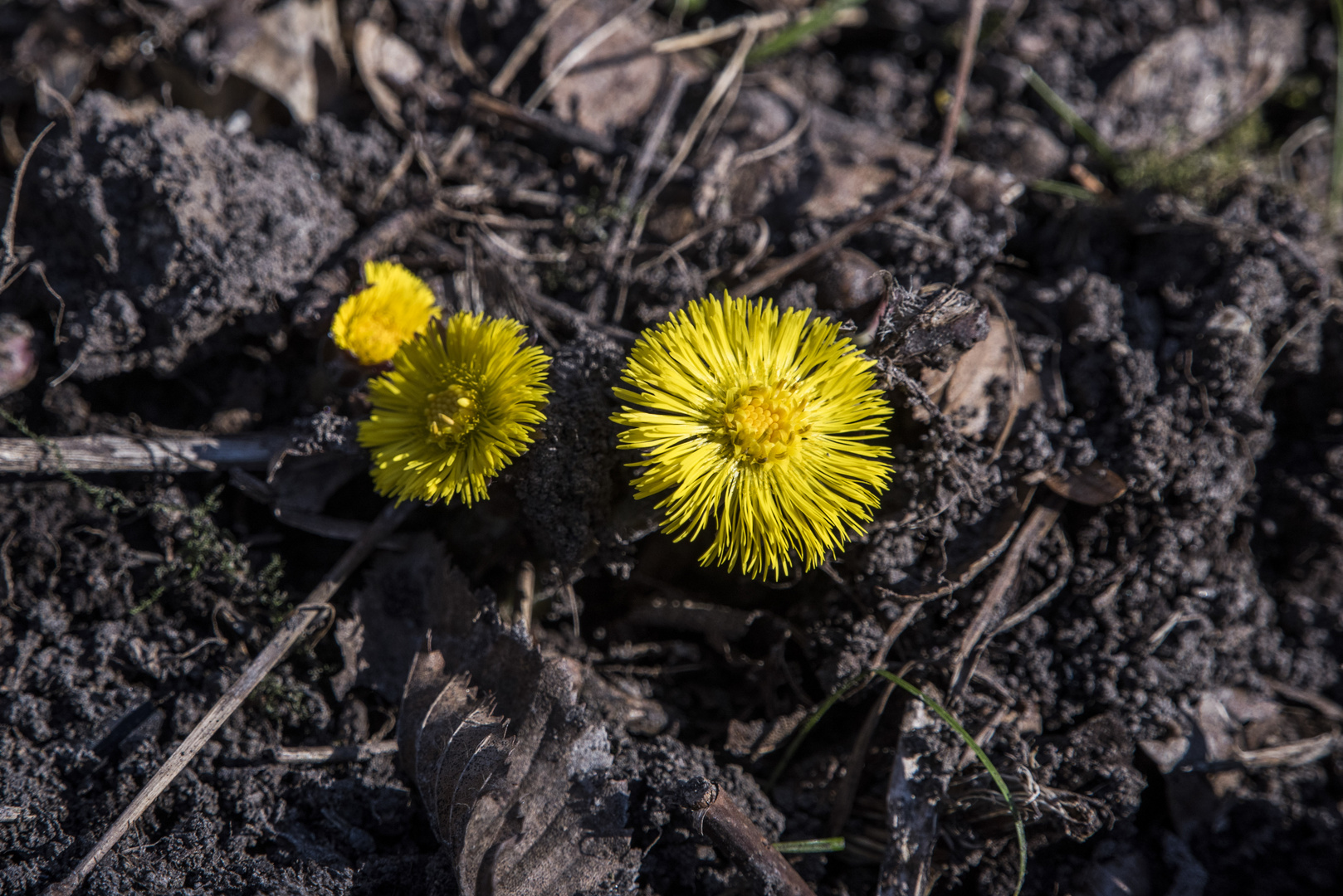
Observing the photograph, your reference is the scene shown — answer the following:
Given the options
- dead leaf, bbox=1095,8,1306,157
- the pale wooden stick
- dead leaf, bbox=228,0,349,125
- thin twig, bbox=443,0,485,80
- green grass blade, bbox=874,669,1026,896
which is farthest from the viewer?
dead leaf, bbox=1095,8,1306,157

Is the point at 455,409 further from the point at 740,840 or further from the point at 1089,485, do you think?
the point at 1089,485

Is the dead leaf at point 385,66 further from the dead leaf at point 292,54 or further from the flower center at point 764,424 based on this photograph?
the flower center at point 764,424

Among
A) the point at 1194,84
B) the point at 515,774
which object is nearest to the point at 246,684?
the point at 515,774

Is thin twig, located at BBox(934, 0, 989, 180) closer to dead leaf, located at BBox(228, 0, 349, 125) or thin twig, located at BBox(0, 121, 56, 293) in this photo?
dead leaf, located at BBox(228, 0, 349, 125)

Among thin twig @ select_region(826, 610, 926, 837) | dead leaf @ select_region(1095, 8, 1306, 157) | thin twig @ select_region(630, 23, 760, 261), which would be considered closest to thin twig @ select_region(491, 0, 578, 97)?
thin twig @ select_region(630, 23, 760, 261)

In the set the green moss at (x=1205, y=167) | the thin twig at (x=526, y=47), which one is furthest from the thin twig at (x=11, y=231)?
the green moss at (x=1205, y=167)

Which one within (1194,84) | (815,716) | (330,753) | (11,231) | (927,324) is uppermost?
(1194,84)
